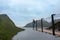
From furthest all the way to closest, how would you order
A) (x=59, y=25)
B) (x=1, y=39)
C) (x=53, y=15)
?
(x=59, y=25) < (x=53, y=15) < (x=1, y=39)

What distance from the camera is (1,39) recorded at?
22.7 m

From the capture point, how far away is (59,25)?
45.0m

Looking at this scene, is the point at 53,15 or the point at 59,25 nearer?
the point at 53,15

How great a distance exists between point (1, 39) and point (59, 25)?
2492 cm

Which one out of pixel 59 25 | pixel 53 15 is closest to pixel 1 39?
pixel 53 15

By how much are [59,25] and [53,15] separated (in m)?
8.09

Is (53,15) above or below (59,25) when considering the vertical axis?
above

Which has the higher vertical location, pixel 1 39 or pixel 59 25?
pixel 1 39

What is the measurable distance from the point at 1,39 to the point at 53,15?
17581 millimetres

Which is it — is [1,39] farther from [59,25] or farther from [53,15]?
[59,25]

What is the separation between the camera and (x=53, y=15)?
124ft

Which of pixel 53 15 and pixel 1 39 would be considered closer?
pixel 1 39

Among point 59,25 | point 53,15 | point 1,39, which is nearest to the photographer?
point 1,39
